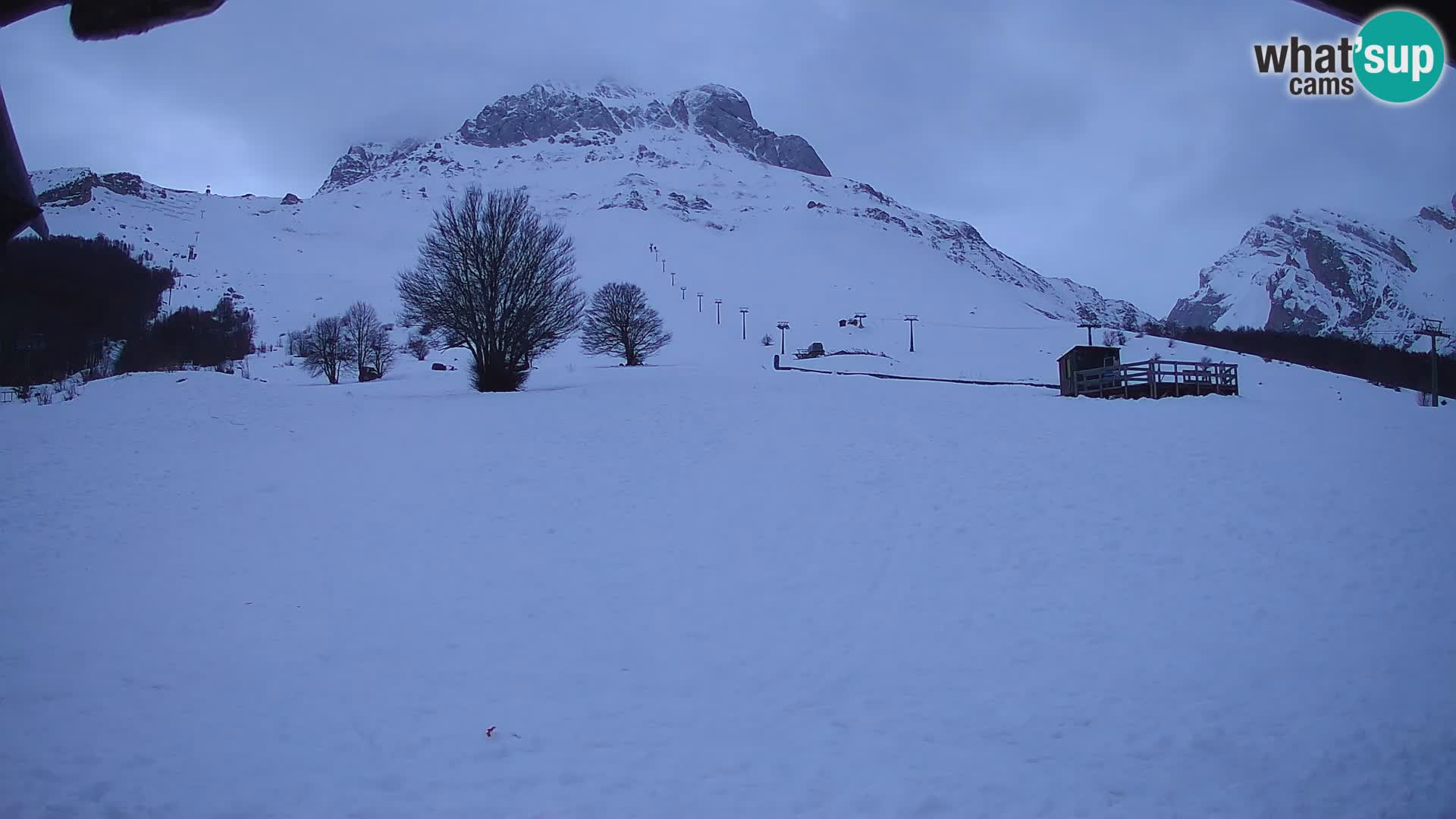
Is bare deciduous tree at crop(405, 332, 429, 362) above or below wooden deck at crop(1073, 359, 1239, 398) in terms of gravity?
above

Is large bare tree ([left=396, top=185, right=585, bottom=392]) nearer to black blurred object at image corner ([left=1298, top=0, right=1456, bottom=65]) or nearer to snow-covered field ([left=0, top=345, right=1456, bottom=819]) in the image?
snow-covered field ([left=0, top=345, right=1456, bottom=819])

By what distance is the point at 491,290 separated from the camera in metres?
29.4

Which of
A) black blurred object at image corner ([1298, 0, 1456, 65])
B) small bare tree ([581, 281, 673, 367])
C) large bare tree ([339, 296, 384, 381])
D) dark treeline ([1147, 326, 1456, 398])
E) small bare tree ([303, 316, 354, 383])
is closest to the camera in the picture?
black blurred object at image corner ([1298, 0, 1456, 65])

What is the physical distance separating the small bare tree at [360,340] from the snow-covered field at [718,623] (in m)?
33.7

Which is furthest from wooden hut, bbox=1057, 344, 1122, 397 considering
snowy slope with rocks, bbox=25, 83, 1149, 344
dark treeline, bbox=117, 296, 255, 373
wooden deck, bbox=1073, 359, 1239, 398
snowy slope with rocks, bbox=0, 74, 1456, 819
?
snowy slope with rocks, bbox=25, 83, 1149, 344

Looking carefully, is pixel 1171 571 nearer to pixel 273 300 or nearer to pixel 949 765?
pixel 949 765

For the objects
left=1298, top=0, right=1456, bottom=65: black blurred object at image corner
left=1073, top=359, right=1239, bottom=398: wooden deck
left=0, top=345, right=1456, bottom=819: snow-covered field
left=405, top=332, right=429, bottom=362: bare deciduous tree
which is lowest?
left=0, top=345, right=1456, bottom=819: snow-covered field

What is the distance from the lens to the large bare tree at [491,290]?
29.3 meters

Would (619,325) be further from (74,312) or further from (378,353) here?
(74,312)

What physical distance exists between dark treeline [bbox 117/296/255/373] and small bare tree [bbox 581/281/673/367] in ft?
74.9

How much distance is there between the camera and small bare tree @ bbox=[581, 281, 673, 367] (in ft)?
168

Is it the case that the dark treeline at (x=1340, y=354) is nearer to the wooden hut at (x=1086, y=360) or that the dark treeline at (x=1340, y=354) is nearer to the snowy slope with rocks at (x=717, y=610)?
the wooden hut at (x=1086, y=360)

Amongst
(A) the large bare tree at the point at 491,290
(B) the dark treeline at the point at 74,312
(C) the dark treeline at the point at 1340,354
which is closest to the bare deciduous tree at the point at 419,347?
(B) the dark treeline at the point at 74,312

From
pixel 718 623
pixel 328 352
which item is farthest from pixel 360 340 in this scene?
pixel 718 623
